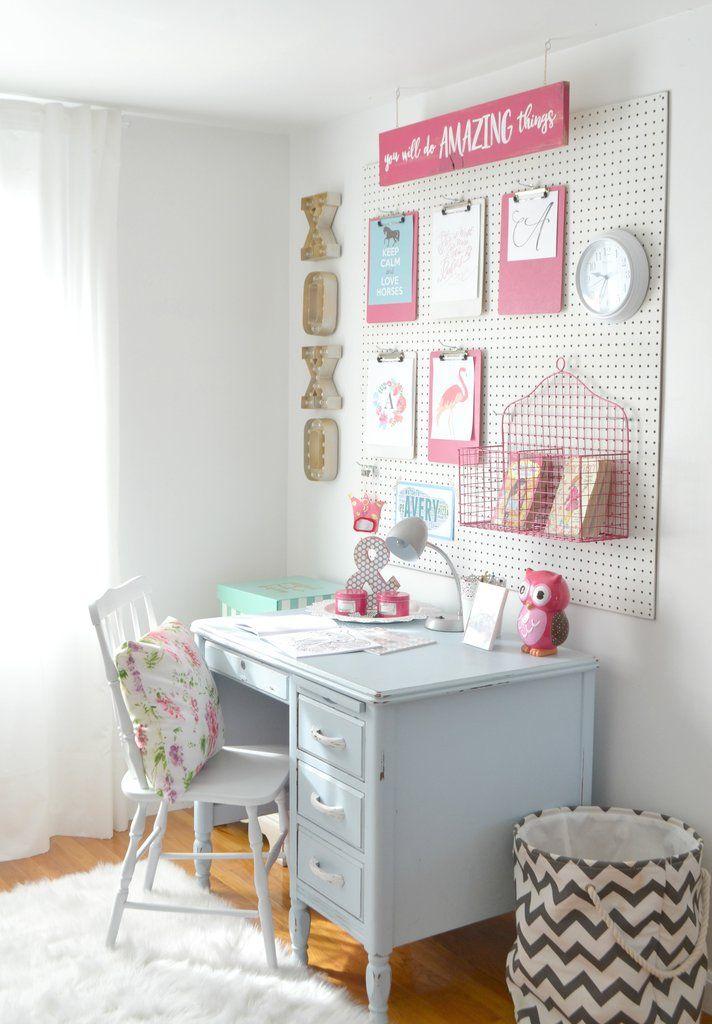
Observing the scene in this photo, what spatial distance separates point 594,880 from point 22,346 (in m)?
2.36

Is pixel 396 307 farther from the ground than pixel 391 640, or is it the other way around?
pixel 396 307

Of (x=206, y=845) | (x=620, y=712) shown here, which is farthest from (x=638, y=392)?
(x=206, y=845)

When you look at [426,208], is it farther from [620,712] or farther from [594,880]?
[594,880]

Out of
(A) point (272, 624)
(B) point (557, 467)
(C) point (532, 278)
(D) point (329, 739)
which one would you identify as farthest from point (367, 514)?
(D) point (329, 739)

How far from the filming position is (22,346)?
3482 mm

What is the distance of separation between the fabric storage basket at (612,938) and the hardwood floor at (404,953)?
0.20 metres

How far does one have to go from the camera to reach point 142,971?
2.71 meters

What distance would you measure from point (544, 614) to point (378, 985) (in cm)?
96

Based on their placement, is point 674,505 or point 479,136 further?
point 479,136

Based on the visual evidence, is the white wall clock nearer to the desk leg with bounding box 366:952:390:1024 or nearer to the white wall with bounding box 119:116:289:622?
the white wall with bounding box 119:116:289:622

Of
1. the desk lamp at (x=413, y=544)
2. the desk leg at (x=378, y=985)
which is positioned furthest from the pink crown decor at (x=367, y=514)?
the desk leg at (x=378, y=985)

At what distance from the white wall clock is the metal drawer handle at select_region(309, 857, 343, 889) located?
4.98 ft

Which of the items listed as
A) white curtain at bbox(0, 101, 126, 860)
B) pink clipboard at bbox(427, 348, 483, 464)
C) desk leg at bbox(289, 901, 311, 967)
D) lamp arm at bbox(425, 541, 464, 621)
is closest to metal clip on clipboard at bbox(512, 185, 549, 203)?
pink clipboard at bbox(427, 348, 483, 464)

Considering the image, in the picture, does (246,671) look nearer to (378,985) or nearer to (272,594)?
(272,594)
